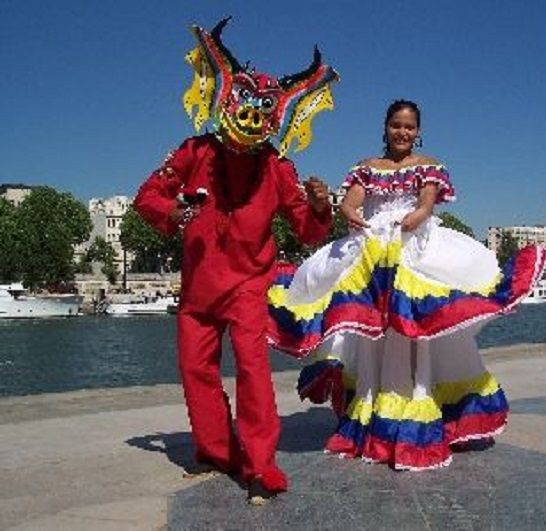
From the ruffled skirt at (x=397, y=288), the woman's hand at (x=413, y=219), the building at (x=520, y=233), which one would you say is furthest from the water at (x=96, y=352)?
the building at (x=520, y=233)

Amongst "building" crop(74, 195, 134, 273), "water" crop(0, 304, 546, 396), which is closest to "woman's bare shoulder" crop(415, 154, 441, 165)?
"water" crop(0, 304, 546, 396)

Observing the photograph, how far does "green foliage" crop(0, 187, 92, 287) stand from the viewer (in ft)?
229

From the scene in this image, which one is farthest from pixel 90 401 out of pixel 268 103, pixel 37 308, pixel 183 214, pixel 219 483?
pixel 37 308

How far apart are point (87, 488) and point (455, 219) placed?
11543 cm

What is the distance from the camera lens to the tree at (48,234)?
70.3m

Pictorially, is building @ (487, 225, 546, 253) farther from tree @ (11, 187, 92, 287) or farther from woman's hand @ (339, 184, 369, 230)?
woman's hand @ (339, 184, 369, 230)

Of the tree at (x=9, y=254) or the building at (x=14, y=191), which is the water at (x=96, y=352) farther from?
the building at (x=14, y=191)

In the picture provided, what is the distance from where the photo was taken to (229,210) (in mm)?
4824

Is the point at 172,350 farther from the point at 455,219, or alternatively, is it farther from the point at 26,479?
the point at 455,219

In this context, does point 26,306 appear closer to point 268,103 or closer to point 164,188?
point 164,188

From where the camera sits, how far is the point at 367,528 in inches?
148

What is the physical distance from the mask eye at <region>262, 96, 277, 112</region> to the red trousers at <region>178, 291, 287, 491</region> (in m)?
1.01

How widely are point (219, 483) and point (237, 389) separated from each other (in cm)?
53

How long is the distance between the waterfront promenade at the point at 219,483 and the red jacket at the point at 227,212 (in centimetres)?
105
